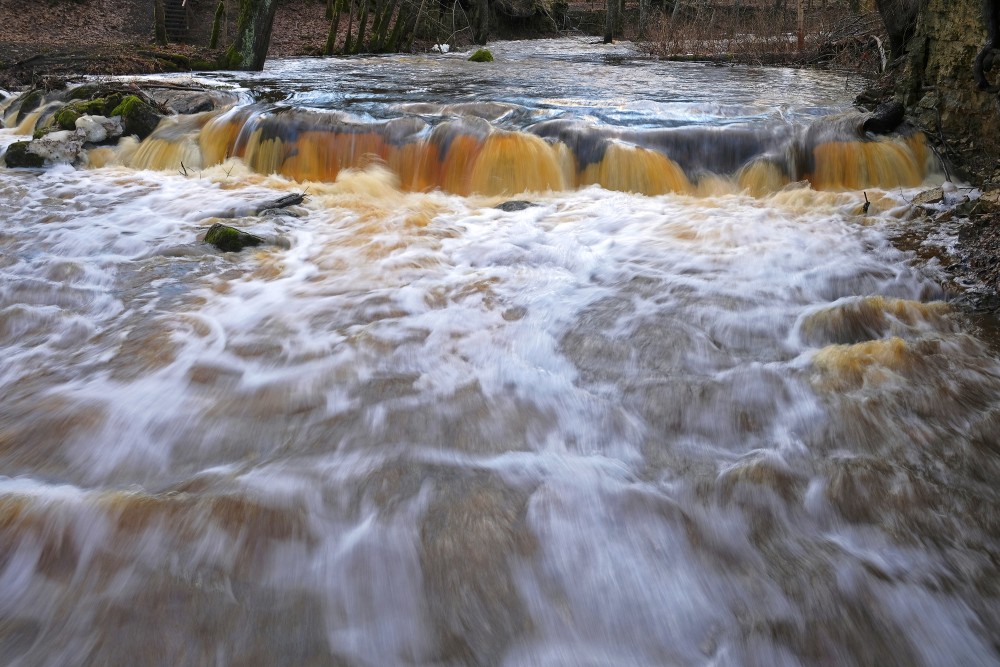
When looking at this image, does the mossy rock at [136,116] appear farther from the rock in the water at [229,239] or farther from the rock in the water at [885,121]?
the rock in the water at [885,121]

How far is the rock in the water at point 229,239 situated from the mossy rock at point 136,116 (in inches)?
185

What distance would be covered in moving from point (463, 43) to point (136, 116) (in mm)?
18706

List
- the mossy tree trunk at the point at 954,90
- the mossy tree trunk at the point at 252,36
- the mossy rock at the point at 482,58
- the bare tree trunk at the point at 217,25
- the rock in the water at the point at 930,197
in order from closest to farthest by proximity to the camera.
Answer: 1. the rock in the water at the point at 930,197
2. the mossy tree trunk at the point at 954,90
3. the mossy tree trunk at the point at 252,36
4. the bare tree trunk at the point at 217,25
5. the mossy rock at the point at 482,58

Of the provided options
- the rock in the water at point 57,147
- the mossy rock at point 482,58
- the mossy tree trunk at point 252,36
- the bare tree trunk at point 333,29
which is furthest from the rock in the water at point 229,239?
the bare tree trunk at point 333,29

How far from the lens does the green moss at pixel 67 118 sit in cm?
892

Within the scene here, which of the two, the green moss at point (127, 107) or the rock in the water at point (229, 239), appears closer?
the rock in the water at point (229, 239)

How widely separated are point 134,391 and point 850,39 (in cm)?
1631

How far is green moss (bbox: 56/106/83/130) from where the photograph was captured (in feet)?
29.3

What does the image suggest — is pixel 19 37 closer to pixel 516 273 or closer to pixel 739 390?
pixel 516 273

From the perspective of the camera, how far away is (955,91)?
6.55 m

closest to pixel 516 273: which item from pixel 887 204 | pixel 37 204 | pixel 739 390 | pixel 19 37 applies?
pixel 739 390

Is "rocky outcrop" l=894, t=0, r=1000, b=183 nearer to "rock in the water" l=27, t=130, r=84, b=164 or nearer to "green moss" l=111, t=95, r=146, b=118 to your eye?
"green moss" l=111, t=95, r=146, b=118

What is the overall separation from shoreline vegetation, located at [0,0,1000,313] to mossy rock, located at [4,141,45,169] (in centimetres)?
358

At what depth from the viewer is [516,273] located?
16.5 ft
